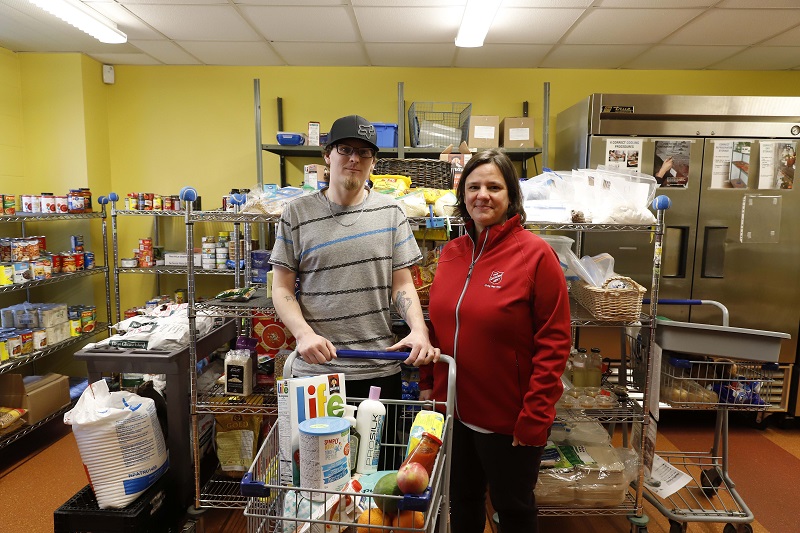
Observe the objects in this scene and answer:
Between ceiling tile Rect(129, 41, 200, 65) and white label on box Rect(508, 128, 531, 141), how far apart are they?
8.66 feet

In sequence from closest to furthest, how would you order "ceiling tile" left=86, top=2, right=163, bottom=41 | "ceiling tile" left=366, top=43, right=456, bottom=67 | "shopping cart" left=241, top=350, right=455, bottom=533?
1. "shopping cart" left=241, top=350, right=455, bottom=533
2. "ceiling tile" left=86, top=2, right=163, bottom=41
3. "ceiling tile" left=366, top=43, right=456, bottom=67

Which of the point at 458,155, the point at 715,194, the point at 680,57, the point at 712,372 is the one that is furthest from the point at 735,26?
the point at 712,372

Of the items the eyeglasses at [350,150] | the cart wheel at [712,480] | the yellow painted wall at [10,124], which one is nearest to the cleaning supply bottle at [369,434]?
the eyeglasses at [350,150]

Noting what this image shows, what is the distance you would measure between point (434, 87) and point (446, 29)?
0.85 metres

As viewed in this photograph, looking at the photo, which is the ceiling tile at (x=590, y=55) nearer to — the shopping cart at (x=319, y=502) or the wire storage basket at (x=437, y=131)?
the wire storage basket at (x=437, y=131)

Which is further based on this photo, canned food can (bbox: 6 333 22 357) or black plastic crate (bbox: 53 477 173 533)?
canned food can (bbox: 6 333 22 357)

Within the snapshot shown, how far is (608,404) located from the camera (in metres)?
2.27

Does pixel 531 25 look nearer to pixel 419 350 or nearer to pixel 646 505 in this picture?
pixel 419 350

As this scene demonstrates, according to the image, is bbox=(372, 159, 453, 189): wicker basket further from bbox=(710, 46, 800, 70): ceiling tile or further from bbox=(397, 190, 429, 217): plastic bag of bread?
bbox=(710, 46, 800, 70): ceiling tile

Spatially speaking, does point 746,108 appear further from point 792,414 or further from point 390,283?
point 390,283

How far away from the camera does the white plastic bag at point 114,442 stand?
1964mm

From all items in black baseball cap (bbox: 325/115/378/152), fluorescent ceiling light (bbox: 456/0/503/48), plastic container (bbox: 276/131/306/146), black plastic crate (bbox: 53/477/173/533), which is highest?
fluorescent ceiling light (bbox: 456/0/503/48)

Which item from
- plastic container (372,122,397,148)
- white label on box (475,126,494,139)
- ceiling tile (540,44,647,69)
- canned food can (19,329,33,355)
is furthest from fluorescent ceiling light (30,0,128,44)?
ceiling tile (540,44,647,69)

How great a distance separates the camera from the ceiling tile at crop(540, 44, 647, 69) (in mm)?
3561
